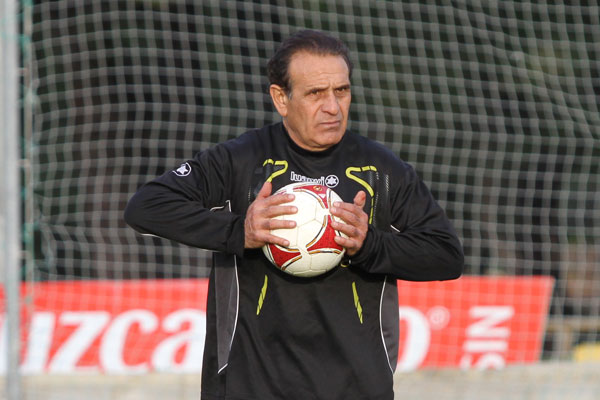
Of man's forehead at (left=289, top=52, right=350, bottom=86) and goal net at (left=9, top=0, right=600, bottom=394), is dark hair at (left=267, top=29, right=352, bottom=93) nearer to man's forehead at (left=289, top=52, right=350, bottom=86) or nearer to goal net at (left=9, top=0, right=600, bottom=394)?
man's forehead at (left=289, top=52, right=350, bottom=86)

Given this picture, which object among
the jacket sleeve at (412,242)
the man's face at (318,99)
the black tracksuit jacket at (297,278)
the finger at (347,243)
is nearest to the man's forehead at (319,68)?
the man's face at (318,99)

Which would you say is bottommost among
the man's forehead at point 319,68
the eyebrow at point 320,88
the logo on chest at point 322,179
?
the logo on chest at point 322,179

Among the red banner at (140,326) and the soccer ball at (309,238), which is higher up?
the soccer ball at (309,238)

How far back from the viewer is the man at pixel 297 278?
10.3ft

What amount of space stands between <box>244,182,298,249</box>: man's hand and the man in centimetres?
5

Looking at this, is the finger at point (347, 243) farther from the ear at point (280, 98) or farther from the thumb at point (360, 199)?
the ear at point (280, 98)

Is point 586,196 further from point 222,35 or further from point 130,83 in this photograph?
point 130,83

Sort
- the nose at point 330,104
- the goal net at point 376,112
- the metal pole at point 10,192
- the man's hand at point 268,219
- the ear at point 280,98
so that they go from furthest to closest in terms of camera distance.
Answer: the goal net at point 376,112 → the metal pole at point 10,192 → the ear at point 280,98 → the nose at point 330,104 → the man's hand at point 268,219

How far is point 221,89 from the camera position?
835 centimetres

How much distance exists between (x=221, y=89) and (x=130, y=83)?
90 centimetres

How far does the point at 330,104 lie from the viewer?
3223 mm

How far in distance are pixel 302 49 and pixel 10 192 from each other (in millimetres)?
3653

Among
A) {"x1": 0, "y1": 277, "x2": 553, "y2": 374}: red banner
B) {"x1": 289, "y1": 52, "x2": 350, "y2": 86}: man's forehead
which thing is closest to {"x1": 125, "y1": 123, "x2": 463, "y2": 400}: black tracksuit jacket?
{"x1": 289, "y1": 52, "x2": 350, "y2": 86}: man's forehead

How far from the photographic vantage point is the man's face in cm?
323
